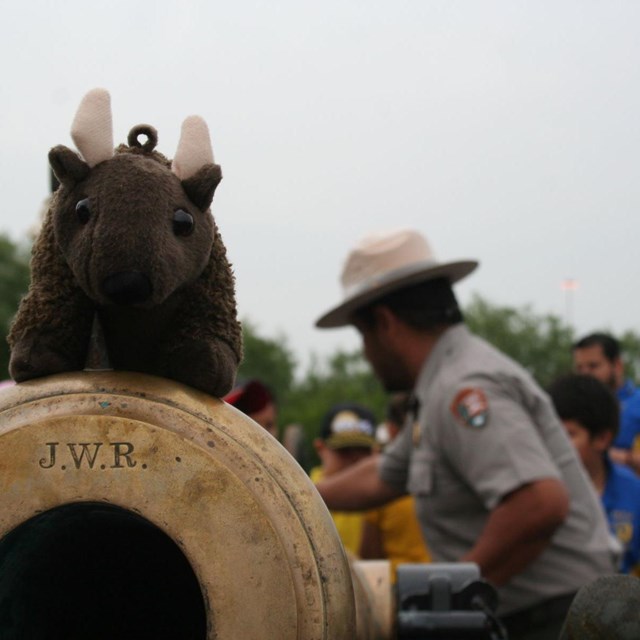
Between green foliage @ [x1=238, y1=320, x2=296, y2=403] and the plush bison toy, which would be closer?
the plush bison toy

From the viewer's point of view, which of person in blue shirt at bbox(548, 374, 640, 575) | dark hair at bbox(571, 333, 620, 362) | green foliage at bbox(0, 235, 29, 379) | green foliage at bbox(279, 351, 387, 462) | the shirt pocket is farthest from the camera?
green foliage at bbox(279, 351, 387, 462)

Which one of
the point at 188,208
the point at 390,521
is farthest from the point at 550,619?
the point at 188,208

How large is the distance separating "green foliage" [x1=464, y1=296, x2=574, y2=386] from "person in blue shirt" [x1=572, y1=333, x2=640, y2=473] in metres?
59.3

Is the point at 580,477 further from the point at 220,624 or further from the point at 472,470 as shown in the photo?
the point at 220,624

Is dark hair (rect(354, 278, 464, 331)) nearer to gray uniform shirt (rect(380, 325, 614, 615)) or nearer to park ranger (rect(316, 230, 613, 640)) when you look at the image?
park ranger (rect(316, 230, 613, 640))

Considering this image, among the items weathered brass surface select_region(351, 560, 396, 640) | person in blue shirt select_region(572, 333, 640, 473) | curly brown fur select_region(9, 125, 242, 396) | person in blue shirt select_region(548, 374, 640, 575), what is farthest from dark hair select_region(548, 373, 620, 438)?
curly brown fur select_region(9, 125, 242, 396)

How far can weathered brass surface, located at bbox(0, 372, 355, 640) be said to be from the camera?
1.61 meters

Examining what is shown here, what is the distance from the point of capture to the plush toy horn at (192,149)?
1804 millimetres

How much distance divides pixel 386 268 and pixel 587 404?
1.85 metres

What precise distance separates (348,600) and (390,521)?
4723 mm

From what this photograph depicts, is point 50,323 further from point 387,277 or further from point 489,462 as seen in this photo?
point 387,277

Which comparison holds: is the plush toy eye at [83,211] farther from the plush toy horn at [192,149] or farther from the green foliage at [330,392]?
the green foliage at [330,392]

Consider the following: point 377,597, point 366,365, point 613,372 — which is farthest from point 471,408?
point 366,365

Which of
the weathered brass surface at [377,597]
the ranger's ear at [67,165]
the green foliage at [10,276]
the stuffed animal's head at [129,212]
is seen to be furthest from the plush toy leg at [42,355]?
the green foliage at [10,276]
